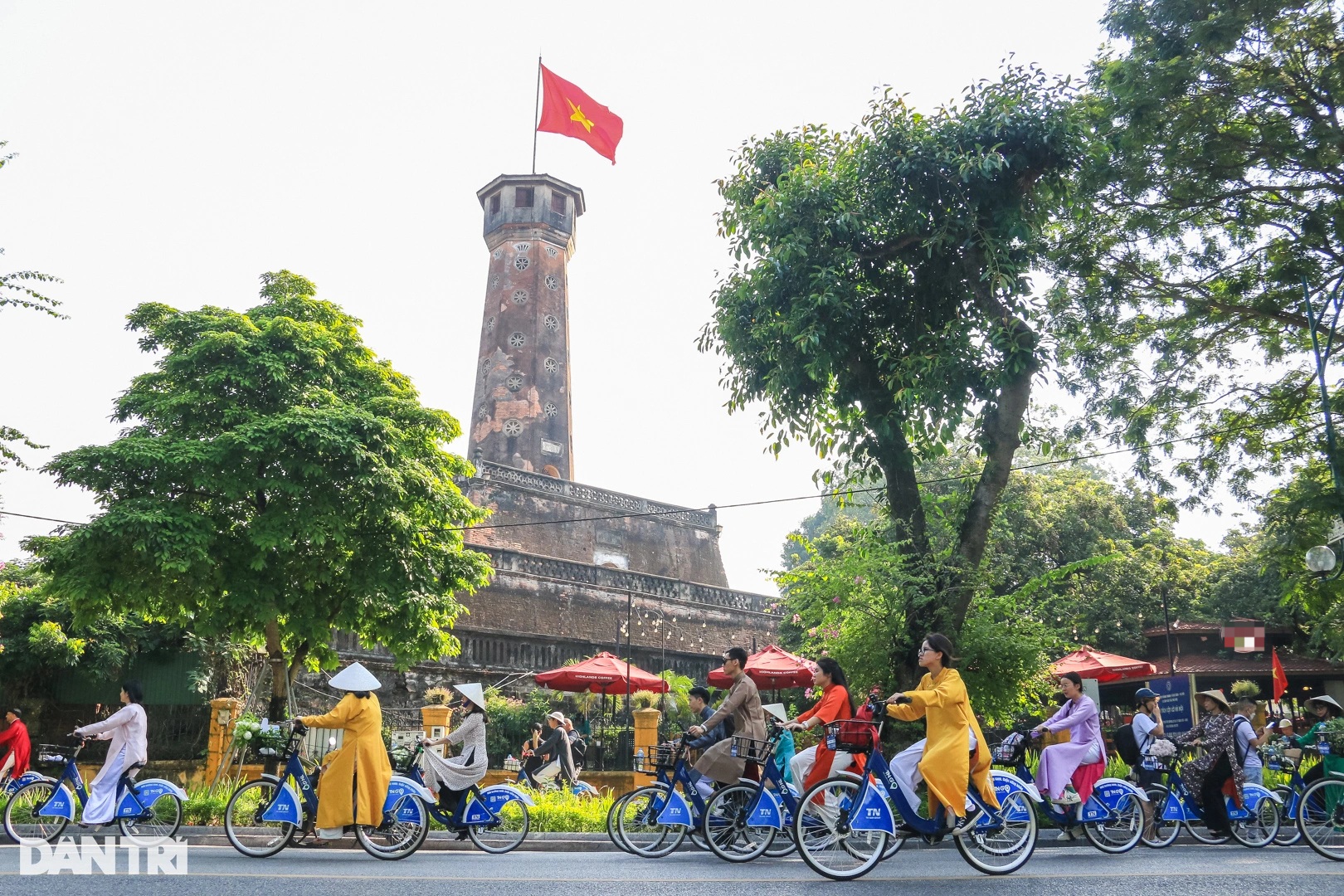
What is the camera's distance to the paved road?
6109 millimetres

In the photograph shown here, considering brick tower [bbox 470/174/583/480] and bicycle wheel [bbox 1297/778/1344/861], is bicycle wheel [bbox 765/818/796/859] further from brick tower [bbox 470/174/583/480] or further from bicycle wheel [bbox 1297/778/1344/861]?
brick tower [bbox 470/174/583/480]

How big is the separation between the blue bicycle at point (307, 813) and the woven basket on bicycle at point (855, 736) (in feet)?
10.9

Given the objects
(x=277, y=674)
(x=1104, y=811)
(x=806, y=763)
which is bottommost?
(x=1104, y=811)

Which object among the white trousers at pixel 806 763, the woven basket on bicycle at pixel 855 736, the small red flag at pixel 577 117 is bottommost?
the white trousers at pixel 806 763

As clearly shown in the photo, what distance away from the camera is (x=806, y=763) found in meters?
9.47

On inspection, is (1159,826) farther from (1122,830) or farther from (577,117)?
(577,117)

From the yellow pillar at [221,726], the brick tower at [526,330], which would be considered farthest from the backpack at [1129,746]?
the brick tower at [526,330]

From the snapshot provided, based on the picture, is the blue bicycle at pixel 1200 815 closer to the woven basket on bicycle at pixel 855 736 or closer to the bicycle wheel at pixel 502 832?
the woven basket on bicycle at pixel 855 736

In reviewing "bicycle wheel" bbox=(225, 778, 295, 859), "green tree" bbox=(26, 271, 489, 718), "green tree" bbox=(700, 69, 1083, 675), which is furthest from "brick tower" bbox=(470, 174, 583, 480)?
"bicycle wheel" bbox=(225, 778, 295, 859)

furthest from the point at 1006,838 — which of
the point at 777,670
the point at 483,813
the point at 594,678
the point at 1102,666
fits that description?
the point at 1102,666

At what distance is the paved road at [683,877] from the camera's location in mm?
6109

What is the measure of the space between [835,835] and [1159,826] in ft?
13.6

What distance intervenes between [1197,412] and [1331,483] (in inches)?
82.3

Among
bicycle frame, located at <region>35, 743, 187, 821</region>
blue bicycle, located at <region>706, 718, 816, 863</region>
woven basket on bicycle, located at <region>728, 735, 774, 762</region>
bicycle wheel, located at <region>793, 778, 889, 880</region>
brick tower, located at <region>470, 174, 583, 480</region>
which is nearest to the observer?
bicycle wheel, located at <region>793, 778, 889, 880</region>
